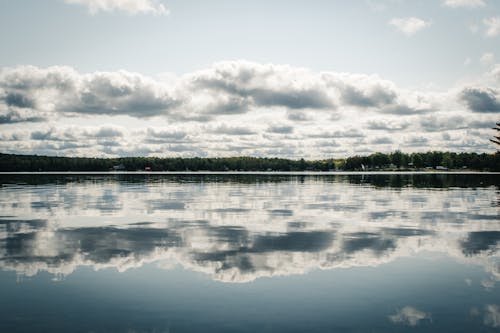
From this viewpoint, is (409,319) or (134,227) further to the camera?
(134,227)

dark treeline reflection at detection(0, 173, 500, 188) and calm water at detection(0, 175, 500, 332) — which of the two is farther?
dark treeline reflection at detection(0, 173, 500, 188)

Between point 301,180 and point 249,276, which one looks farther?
point 301,180

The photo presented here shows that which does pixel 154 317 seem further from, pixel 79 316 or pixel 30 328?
pixel 30 328

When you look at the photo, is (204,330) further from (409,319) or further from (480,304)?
(480,304)

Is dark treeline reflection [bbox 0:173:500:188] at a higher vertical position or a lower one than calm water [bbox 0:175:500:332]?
Answer: lower

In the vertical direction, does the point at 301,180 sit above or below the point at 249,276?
below

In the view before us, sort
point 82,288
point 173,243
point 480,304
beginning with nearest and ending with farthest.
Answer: point 480,304 → point 82,288 → point 173,243

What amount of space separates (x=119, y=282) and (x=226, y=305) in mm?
4392

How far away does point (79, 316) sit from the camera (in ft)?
38.3

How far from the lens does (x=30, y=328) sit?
35.4 feet

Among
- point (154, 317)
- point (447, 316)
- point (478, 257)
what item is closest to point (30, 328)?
point (154, 317)

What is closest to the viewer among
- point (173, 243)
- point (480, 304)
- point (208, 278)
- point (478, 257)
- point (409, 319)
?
point (409, 319)

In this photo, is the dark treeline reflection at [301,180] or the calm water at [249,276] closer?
the calm water at [249,276]

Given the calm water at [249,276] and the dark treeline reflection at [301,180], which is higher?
the calm water at [249,276]
